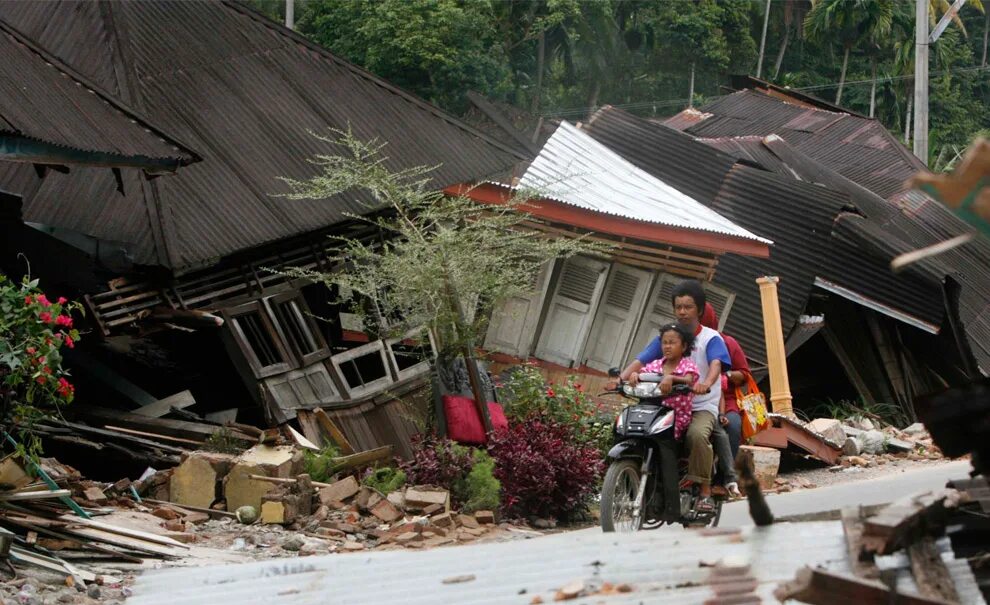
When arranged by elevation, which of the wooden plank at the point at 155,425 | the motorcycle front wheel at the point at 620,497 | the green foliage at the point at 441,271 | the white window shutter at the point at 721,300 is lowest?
the motorcycle front wheel at the point at 620,497

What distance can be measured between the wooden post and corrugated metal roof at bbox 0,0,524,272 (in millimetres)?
4011

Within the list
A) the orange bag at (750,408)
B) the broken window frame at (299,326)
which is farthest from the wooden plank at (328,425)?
the orange bag at (750,408)

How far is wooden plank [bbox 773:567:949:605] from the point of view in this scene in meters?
3.44

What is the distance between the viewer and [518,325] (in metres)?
18.9

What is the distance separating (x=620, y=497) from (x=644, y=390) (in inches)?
27.8

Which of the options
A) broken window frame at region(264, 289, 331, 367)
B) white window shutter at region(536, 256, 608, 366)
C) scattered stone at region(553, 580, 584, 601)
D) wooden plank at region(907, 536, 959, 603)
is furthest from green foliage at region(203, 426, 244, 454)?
wooden plank at region(907, 536, 959, 603)

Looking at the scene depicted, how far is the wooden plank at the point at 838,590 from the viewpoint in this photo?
3.44 meters

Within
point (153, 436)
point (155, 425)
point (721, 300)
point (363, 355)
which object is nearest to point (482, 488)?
point (153, 436)

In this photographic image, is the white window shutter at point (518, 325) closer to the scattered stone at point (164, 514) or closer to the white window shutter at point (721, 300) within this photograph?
the white window shutter at point (721, 300)

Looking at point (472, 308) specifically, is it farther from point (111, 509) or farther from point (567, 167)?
point (567, 167)

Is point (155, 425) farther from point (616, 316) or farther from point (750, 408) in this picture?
Answer: point (616, 316)

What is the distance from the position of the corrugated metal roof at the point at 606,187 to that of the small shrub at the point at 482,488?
19.1ft

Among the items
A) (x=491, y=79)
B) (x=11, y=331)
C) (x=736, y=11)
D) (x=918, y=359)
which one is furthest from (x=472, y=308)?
(x=736, y=11)

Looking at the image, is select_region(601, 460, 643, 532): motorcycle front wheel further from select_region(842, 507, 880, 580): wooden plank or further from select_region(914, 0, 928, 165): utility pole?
select_region(914, 0, 928, 165): utility pole
